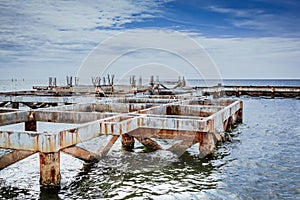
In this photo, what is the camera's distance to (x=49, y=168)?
732 cm

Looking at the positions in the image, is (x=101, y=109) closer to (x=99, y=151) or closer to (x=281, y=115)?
(x=99, y=151)

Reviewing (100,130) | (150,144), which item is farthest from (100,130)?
(150,144)

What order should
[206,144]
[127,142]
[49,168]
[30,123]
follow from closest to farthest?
[49,168] < [206,144] < [30,123] < [127,142]

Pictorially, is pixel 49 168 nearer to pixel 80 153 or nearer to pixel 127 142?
pixel 80 153

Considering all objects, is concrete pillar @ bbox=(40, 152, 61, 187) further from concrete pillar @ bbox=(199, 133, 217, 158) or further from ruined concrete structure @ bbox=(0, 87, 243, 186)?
concrete pillar @ bbox=(199, 133, 217, 158)

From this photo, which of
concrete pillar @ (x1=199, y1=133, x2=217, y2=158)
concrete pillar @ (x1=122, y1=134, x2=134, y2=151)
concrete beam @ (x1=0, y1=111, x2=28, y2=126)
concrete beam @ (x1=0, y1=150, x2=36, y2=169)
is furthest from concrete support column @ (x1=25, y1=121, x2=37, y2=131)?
concrete pillar @ (x1=199, y1=133, x2=217, y2=158)

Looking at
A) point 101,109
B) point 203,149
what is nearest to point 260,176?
point 203,149

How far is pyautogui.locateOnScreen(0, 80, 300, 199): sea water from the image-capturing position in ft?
25.7

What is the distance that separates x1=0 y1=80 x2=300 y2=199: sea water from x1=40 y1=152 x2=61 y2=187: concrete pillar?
0.99ft

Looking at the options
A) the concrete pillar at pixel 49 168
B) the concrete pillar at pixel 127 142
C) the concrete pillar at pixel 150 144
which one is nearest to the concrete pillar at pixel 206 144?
the concrete pillar at pixel 150 144

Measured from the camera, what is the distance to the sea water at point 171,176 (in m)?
7.83

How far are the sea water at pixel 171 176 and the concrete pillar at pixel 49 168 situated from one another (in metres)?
0.30

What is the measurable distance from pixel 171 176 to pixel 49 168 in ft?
11.7

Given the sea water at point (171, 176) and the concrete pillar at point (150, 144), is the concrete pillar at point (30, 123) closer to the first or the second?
the sea water at point (171, 176)
